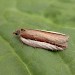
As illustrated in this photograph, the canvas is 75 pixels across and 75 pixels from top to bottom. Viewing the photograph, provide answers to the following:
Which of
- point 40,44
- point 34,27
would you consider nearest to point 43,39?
point 40,44

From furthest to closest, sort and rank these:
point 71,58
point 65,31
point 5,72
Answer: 1. point 65,31
2. point 71,58
3. point 5,72

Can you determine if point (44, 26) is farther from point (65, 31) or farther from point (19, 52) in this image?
point (19, 52)

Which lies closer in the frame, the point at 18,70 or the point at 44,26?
the point at 18,70

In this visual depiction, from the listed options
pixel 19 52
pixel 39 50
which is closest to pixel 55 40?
pixel 39 50

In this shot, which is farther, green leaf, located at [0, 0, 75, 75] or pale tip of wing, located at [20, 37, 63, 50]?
pale tip of wing, located at [20, 37, 63, 50]

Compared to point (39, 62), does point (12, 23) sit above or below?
above
